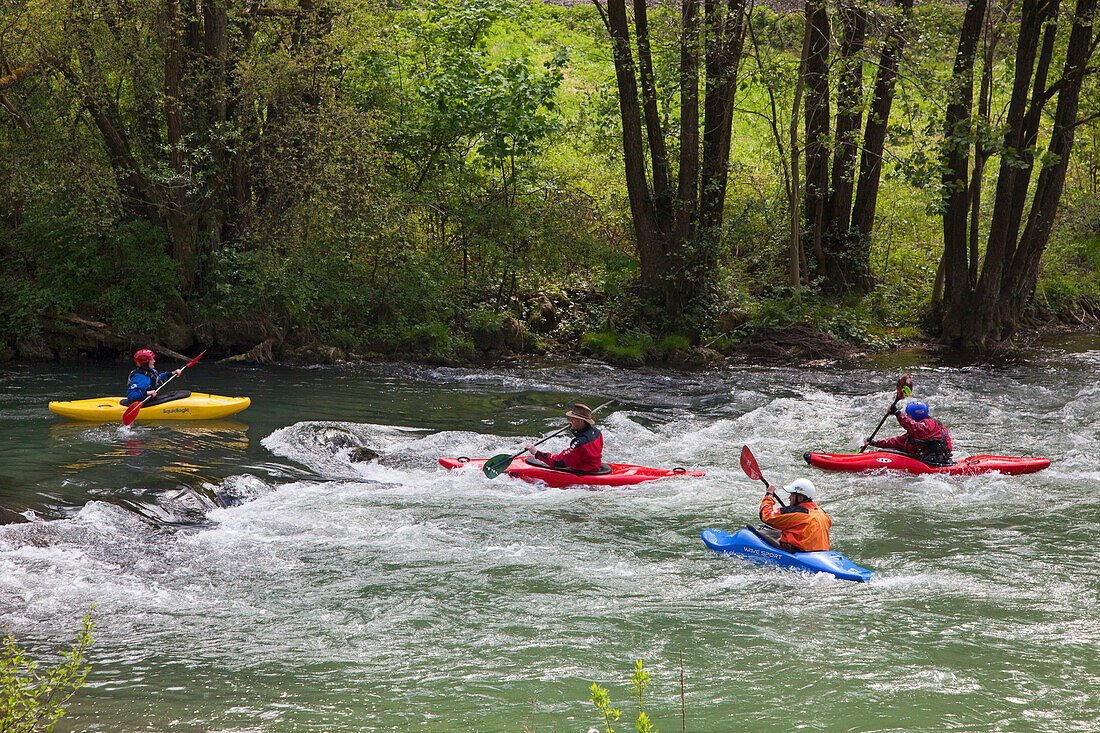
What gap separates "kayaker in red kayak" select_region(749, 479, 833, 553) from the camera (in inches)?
242

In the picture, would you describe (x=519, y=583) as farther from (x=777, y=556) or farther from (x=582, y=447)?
(x=582, y=447)

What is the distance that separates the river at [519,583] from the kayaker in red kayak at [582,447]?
13.2 inches

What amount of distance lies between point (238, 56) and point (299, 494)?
861cm

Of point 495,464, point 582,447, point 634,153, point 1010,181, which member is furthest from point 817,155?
point 495,464

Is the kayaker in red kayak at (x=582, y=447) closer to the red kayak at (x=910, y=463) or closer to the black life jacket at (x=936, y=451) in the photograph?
the red kayak at (x=910, y=463)

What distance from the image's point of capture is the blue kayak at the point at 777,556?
19.3 ft

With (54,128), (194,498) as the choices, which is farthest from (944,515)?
(54,128)

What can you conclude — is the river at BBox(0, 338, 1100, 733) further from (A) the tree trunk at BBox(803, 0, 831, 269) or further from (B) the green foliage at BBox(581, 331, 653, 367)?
(A) the tree trunk at BBox(803, 0, 831, 269)

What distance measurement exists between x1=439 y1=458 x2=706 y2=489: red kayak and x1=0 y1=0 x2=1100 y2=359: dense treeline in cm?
620

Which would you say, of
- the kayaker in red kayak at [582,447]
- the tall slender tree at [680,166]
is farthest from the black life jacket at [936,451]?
the tall slender tree at [680,166]

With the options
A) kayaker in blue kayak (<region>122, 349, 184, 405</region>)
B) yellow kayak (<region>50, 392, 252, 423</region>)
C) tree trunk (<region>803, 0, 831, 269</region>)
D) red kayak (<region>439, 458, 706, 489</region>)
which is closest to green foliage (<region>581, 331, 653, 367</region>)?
tree trunk (<region>803, 0, 831, 269</region>)

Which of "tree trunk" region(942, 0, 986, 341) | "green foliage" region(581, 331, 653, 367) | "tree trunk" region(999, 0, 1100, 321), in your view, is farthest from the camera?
"green foliage" region(581, 331, 653, 367)

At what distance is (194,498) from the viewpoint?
7387 millimetres

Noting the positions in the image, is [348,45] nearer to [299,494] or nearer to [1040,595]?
[299,494]
